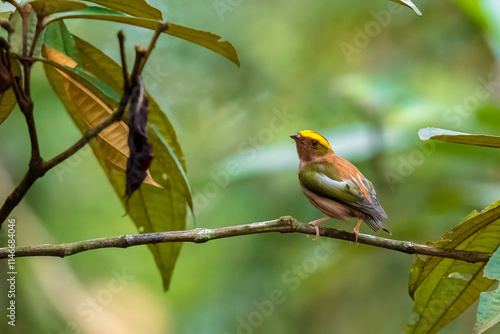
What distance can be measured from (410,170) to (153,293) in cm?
226

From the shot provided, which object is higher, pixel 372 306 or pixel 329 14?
pixel 329 14

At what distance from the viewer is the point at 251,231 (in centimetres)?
160

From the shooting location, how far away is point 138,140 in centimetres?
111

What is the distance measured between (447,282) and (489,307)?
1.55 ft

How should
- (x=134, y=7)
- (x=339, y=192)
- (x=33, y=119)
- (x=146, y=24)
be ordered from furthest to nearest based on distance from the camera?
1. (x=339, y=192)
2. (x=134, y=7)
3. (x=146, y=24)
4. (x=33, y=119)

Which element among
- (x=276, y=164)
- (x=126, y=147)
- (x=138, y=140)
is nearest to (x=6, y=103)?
(x=126, y=147)

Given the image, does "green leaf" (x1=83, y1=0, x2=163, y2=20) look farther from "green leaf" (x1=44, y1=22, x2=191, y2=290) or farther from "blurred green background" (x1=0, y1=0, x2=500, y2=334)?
"blurred green background" (x1=0, y1=0, x2=500, y2=334)

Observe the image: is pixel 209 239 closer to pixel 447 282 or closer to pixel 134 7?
pixel 134 7

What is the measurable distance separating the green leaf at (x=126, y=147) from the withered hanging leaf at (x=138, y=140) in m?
0.33

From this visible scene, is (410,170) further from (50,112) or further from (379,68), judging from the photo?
(50,112)

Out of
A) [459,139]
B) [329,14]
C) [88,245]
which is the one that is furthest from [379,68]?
[88,245]

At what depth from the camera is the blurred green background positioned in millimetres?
3578

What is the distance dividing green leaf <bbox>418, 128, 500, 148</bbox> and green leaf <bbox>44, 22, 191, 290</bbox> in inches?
27.7

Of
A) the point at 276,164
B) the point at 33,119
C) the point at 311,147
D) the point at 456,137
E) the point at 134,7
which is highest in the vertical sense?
the point at 134,7
